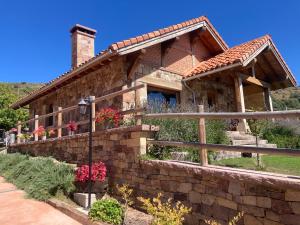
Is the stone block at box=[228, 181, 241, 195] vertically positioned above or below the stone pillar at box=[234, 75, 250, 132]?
below

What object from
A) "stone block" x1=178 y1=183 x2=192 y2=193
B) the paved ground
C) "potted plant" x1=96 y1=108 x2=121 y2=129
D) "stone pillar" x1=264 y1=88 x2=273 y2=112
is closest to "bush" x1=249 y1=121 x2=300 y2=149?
"stone pillar" x1=264 y1=88 x2=273 y2=112

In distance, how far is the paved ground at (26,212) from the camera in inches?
199

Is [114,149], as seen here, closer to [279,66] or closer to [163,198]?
[163,198]

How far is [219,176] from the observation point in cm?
452

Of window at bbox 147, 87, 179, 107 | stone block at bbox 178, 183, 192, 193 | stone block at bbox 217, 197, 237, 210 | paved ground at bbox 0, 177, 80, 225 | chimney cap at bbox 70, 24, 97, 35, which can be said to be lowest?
paved ground at bbox 0, 177, 80, 225

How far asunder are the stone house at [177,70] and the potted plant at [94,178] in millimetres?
2552

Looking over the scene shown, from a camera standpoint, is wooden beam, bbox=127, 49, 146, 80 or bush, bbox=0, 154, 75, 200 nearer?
bush, bbox=0, 154, 75, 200

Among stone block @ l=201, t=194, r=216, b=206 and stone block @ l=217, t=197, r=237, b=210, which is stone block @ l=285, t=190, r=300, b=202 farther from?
stone block @ l=201, t=194, r=216, b=206

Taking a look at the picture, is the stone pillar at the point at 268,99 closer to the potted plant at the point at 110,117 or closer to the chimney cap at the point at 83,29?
the potted plant at the point at 110,117

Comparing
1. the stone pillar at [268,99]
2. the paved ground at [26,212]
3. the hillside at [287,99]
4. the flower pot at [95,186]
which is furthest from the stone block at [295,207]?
the hillside at [287,99]

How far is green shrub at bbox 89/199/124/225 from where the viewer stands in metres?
4.87

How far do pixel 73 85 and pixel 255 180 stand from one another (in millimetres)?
9034

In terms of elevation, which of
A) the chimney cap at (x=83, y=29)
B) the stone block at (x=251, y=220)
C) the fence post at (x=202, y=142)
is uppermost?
the chimney cap at (x=83, y=29)

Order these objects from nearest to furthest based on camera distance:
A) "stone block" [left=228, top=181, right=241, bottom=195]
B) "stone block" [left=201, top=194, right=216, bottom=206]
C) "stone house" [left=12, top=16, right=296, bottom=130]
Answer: "stone block" [left=228, top=181, right=241, bottom=195], "stone block" [left=201, top=194, right=216, bottom=206], "stone house" [left=12, top=16, right=296, bottom=130]
